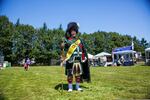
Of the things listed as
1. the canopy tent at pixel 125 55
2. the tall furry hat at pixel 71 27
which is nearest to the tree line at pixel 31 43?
the canopy tent at pixel 125 55

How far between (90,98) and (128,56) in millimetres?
30631

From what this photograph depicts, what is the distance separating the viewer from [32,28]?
69875mm

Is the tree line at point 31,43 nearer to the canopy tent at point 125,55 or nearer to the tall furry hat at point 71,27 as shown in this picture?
the canopy tent at point 125,55

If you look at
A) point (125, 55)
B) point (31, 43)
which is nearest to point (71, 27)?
point (125, 55)

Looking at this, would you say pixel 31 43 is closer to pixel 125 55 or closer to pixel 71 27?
pixel 125 55

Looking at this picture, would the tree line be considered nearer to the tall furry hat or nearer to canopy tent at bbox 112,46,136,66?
canopy tent at bbox 112,46,136,66

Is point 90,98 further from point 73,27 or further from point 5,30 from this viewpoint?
point 5,30

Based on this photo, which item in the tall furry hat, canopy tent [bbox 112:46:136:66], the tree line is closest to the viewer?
the tall furry hat

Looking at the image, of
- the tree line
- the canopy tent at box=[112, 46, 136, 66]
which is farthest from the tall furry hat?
the tree line

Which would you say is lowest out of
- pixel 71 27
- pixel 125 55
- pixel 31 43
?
pixel 71 27

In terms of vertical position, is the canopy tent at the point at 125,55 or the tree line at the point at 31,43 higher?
the tree line at the point at 31,43

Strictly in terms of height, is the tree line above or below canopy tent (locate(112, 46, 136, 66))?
above

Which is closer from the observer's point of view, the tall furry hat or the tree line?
the tall furry hat

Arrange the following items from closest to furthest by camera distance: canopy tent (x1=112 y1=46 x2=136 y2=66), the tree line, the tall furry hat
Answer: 1. the tall furry hat
2. canopy tent (x1=112 y1=46 x2=136 y2=66)
3. the tree line
